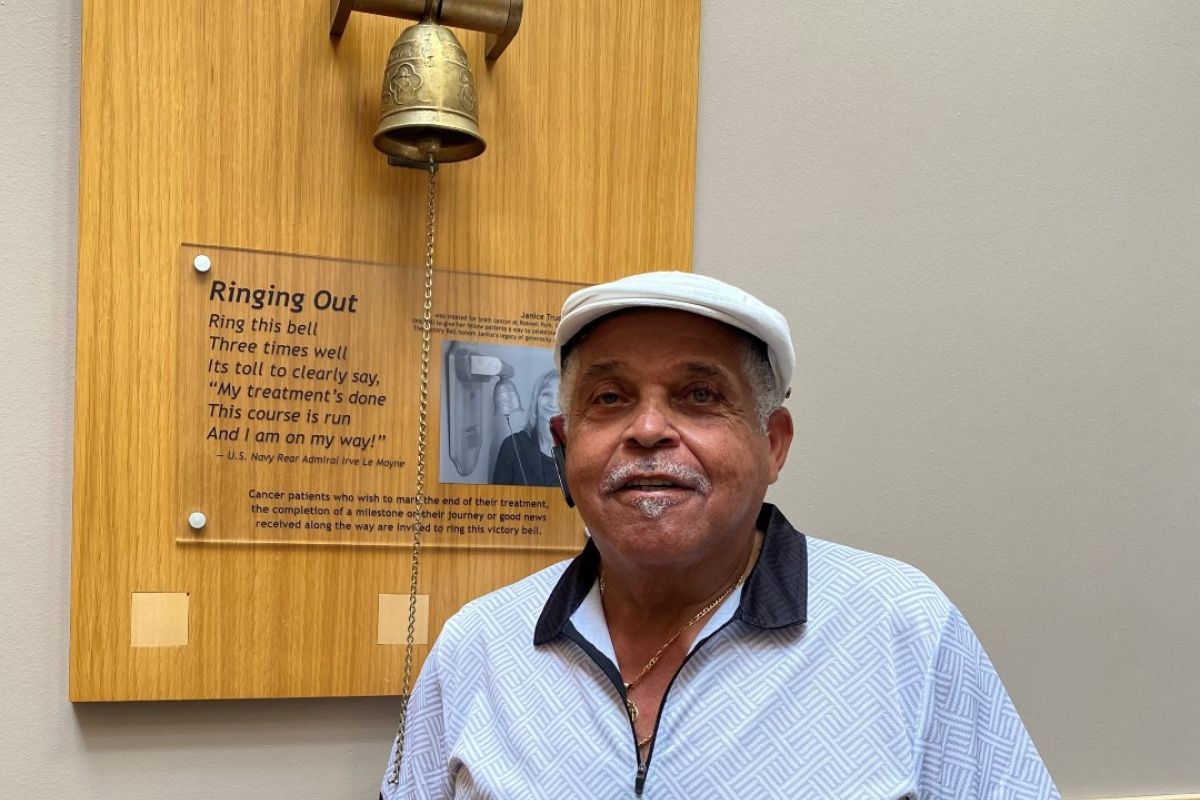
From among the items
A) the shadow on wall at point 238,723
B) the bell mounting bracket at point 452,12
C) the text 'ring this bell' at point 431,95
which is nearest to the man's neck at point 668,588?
the shadow on wall at point 238,723

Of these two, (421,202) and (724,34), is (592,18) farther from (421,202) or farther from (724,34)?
(421,202)

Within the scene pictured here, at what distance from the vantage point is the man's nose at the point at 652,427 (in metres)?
1.02

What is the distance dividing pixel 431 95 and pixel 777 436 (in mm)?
530

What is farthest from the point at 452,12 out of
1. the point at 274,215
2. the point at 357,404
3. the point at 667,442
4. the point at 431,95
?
the point at 667,442

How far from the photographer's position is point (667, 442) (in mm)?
1029

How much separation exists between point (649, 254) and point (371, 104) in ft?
1.33

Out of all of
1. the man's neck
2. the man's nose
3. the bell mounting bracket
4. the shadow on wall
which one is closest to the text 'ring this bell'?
the bell mounting bracket

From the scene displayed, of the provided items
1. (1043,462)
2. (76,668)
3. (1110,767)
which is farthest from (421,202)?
(1110,767)

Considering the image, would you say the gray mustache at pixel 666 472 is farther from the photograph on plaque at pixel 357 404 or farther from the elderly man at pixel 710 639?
the photograph on plaque at pixel 357 404

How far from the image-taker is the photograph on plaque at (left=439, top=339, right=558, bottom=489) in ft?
4.55

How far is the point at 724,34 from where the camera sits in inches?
60.5

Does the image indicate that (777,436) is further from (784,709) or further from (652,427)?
(784,709)

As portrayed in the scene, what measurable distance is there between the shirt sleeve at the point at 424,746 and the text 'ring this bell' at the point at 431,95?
58cm

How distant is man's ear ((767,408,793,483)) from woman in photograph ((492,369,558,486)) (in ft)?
1.21
